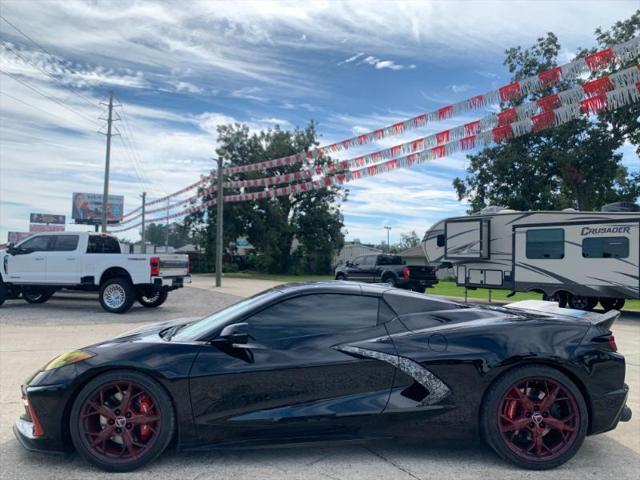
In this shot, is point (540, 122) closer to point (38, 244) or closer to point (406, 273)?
point (406, 273)

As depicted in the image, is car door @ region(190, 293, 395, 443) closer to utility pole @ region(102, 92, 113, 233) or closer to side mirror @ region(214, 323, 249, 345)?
side mirror @ region(214, 323, 249, 345)

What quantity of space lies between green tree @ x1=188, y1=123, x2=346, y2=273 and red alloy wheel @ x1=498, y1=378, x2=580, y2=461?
40242mm

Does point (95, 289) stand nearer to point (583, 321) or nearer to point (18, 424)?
point (18, 424)

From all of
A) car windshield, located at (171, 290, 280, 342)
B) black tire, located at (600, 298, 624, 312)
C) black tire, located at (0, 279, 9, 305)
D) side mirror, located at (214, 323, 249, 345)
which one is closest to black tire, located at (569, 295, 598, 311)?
black tire, located at (600, 298, 624, 312)

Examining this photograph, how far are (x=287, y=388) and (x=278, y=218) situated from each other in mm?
42930

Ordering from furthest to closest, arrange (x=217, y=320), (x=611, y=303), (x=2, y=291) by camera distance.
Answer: (x=611, y=303)
(x=2, y=291)
(x=217, y=320)

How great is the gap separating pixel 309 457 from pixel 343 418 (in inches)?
18.2

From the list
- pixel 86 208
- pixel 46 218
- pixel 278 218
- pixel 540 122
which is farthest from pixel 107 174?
pixel 46 218

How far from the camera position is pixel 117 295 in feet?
40.0

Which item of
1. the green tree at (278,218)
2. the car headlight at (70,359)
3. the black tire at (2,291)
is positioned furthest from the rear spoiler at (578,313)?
the green tree at (278,218)

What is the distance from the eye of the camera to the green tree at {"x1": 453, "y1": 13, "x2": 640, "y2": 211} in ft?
86.2

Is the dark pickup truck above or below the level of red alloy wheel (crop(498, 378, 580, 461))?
above

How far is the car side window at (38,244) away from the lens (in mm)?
12547

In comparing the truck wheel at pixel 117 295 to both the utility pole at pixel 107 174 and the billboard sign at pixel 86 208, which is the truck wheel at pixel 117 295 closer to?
the utility pole at pixel 107 174
